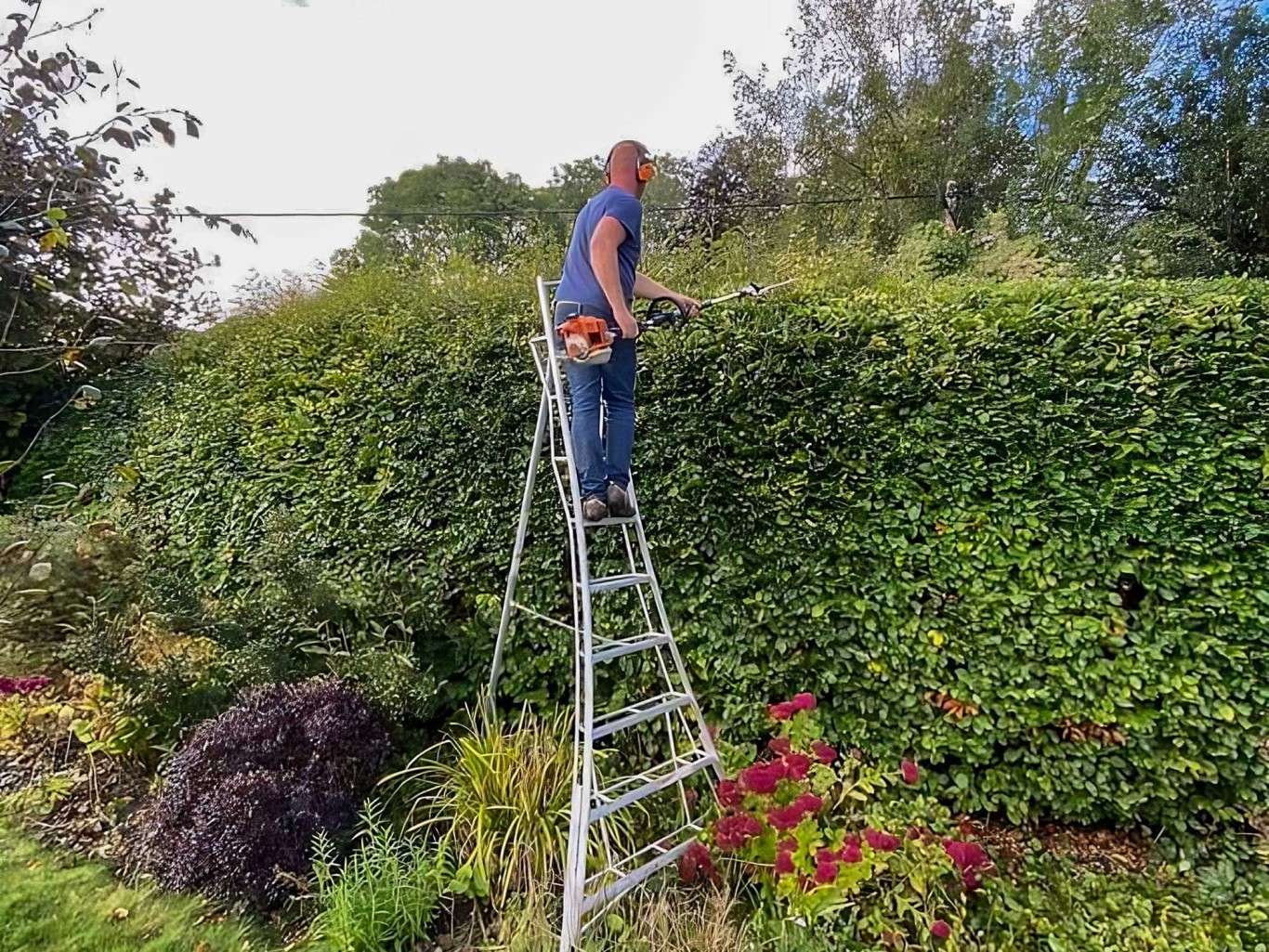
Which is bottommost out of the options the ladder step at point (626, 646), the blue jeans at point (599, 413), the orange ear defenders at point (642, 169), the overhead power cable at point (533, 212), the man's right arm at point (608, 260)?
the ladder step at point (626, 646)

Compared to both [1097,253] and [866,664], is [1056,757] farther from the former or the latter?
[1097,253]

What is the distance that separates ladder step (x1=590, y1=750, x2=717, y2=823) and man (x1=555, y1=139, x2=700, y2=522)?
0.86 metres

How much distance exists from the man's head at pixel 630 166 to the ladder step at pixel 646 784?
1.89 metres

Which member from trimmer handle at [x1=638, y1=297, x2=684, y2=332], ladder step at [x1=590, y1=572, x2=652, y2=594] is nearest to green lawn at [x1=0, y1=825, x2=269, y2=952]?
ladder step at [x1=590, y1=572, x2=652, y2=594]

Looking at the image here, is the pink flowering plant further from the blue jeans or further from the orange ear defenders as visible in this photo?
the orange ear defenders

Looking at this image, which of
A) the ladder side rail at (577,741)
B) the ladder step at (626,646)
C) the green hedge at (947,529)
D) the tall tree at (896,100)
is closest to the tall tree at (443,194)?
the tall tree at (896,100)

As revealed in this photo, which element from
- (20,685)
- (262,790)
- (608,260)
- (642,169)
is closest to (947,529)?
(608,260)

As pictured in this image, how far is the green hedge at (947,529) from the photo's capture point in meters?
2.19

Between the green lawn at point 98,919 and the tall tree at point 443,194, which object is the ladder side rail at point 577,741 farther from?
the tall tree at point 443,194

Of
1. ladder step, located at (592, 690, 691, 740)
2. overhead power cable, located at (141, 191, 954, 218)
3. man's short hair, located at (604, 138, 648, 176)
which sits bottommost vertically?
ladder step, located at (592, 690, 691, 740)

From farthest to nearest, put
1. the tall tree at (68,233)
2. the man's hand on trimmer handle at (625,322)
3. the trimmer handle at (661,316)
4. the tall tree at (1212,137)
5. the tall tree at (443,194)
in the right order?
the tall tree at (443,194), the tall tree at (1212,137), the trimmer handle at (661,316), the man's hand on trimmer handle at (625,322), the tall tree at (68,233)

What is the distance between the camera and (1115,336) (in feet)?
7.48

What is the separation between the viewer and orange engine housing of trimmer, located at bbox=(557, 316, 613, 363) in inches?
82.4

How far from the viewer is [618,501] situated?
2301 mm
